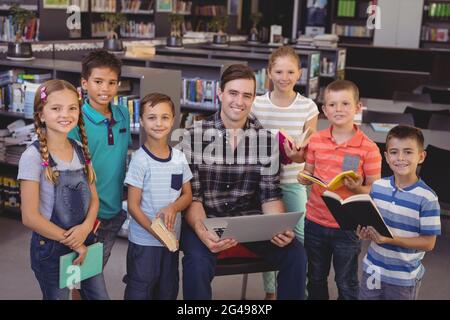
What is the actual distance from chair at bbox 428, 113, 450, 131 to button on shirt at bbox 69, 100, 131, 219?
2.94 m

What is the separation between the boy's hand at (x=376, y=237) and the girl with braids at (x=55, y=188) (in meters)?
1.13

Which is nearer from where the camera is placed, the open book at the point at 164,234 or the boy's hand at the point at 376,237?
the boy's hand at the point at 376,237

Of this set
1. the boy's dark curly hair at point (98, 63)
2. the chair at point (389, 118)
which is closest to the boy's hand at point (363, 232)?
the boy's dark curly hair at point (98, 63)

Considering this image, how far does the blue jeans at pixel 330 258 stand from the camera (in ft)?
8.46

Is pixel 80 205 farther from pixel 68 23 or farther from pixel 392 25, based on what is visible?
pixel 392 25

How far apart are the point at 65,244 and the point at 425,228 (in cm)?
143

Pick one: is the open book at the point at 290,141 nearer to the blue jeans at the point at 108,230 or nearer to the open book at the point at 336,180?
the open book at the point at 336,180

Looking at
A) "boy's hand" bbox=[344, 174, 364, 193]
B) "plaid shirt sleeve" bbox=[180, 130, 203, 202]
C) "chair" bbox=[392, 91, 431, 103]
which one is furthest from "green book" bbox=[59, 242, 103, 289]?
"chair" bbox=[392, 91, 431, 103]

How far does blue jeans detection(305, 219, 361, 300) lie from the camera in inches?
102

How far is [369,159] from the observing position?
2.55m

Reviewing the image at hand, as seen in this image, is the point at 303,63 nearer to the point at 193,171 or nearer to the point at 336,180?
the point at 193,171

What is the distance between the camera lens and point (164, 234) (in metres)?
2.43

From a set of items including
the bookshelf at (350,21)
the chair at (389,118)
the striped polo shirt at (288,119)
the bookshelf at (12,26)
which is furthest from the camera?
the bookshelf at (350,21)
